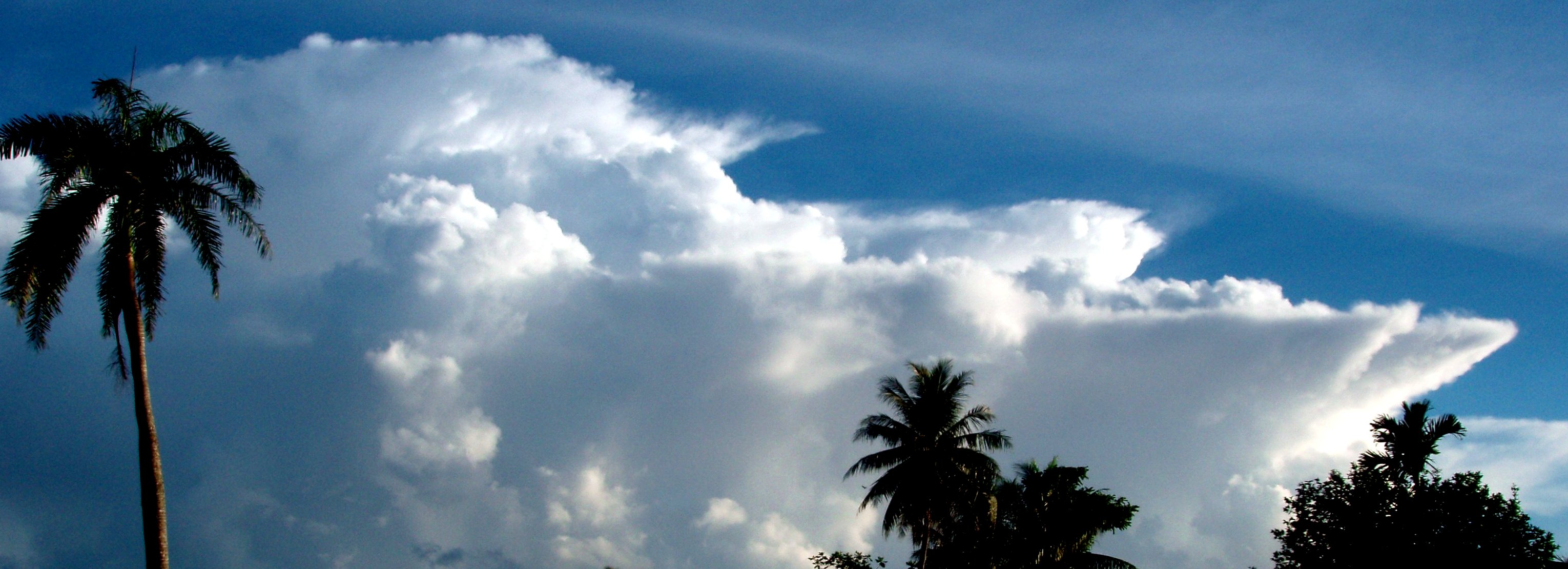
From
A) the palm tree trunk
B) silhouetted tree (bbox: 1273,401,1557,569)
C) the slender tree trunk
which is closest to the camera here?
the palm tree trunk

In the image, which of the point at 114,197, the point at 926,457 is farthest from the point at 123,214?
the point at 926,457

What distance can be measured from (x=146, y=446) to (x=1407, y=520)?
35638mm

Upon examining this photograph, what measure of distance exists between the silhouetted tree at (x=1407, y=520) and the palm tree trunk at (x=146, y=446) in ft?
110

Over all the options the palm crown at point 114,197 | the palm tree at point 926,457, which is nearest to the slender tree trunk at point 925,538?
the palm tree at point 926,457

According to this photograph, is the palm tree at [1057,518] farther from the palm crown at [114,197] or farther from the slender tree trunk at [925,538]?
the palm crown at [114,197]

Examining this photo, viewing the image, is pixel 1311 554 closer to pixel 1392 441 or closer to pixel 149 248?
pixel 1392 441

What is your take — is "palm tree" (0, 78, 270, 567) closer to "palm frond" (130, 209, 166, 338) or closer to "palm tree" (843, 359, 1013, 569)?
"palm frond" (130, 209, 166, 338)

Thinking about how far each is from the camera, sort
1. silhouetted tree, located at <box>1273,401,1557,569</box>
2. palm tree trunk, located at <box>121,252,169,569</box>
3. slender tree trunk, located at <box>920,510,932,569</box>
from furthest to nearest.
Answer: slender tree trunk, located at <box>920,510,932,569</box>, silhouetted tree, located at <box>1273,401,1557,569</box>, palm tree trunk, located at <box>121,252,169,569</box>

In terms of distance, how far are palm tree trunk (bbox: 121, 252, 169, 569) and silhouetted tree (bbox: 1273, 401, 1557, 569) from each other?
3349cm

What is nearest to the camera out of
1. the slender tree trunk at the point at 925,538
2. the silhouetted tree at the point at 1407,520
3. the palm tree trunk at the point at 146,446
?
the palm tree trunk at the point at 146,446

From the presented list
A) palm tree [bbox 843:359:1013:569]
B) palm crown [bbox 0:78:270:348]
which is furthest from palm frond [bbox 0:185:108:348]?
palm tree [bbox 843:359:1013:569]

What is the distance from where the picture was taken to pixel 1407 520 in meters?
31.6

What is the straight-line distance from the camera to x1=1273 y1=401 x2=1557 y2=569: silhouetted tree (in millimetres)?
30297

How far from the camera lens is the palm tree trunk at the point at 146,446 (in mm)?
19609
